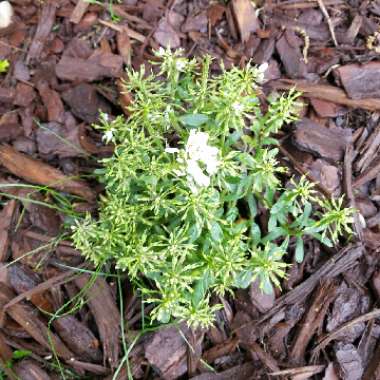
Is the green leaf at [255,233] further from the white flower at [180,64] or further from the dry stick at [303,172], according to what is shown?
the white flower at [180,64]

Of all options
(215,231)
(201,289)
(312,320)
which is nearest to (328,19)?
(215,231)

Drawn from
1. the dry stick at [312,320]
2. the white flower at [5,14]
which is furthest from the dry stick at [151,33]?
the dry stick at [312,320]

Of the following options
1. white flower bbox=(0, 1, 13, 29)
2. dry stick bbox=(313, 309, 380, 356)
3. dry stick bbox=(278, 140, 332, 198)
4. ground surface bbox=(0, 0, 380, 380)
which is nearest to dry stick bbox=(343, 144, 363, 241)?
ground surface bbox=(0, 0, 380, 380)

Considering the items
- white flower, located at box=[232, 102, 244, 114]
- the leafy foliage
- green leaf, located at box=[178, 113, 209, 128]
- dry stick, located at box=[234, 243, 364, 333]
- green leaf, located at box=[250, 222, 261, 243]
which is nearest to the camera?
white flower, located at box=[232, 102, 244, 114]

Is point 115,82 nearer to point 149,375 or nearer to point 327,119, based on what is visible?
point 327,119

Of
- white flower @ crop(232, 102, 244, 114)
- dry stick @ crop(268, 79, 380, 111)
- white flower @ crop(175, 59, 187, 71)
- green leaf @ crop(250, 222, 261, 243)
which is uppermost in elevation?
white flower @ crop(175, 59, 187, 71)

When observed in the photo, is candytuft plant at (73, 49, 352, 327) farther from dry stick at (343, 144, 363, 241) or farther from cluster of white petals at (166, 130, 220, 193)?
dry stick at (343, 144, 363, 241)
